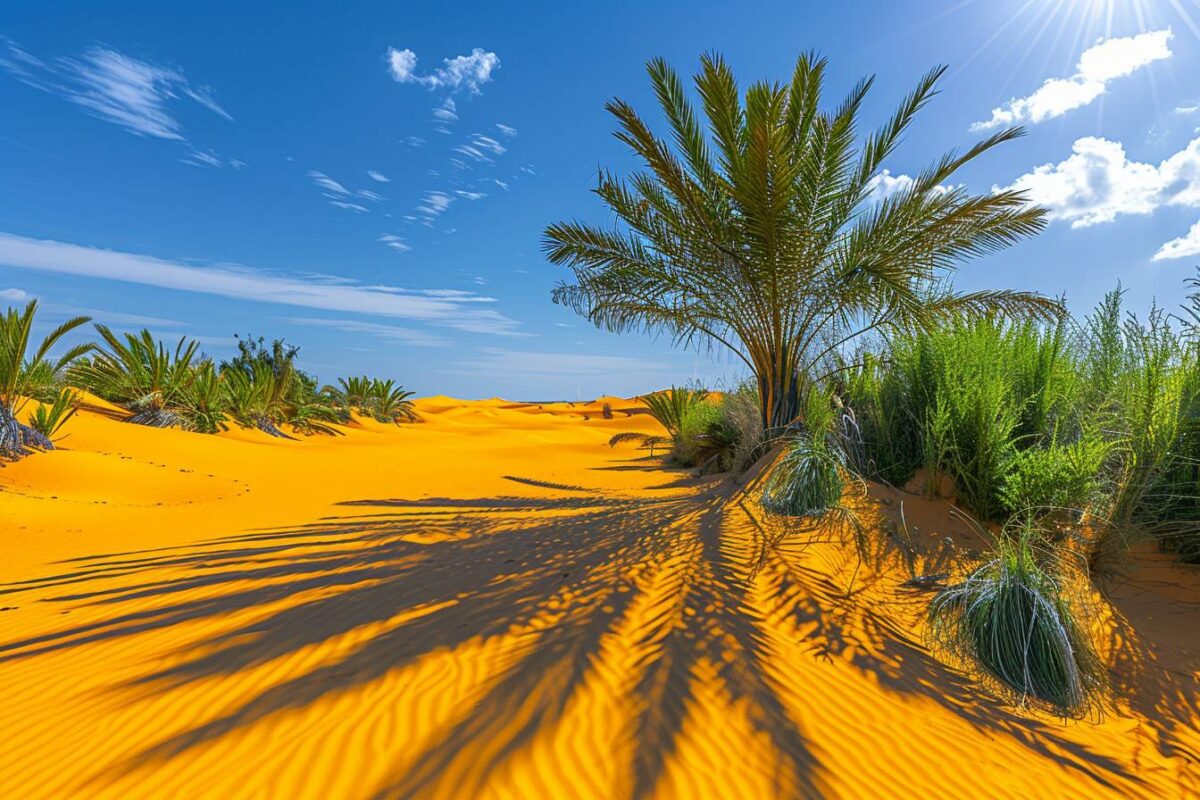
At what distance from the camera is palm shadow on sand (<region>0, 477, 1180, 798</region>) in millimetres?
2006

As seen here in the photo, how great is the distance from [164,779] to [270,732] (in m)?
0.31

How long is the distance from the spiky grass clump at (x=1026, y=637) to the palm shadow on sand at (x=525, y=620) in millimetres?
204

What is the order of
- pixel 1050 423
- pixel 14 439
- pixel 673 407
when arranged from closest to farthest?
pixel 1050 423
pixel 14 439
pixel 673 407

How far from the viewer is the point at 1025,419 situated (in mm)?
4410

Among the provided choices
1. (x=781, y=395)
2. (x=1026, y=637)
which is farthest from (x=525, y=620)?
(x=781, y=395)

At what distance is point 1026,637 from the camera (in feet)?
8.21

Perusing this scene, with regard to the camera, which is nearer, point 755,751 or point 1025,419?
point 755,751

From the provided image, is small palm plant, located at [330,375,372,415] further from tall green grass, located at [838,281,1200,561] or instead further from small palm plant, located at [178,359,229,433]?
tall green grass, located at [838,281,1200,561]

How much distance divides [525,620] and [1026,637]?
→ 249 cm

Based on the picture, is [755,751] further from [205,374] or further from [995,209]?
[205,374]

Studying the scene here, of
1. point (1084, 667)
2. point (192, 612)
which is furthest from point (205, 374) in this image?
point (1084, 667)

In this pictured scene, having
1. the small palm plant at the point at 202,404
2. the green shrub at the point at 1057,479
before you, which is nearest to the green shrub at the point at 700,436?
the green shrub at the point at 1057,479

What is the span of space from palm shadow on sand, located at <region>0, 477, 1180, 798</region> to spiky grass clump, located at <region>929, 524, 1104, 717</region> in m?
0.20

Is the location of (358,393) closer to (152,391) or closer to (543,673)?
(152,391)
